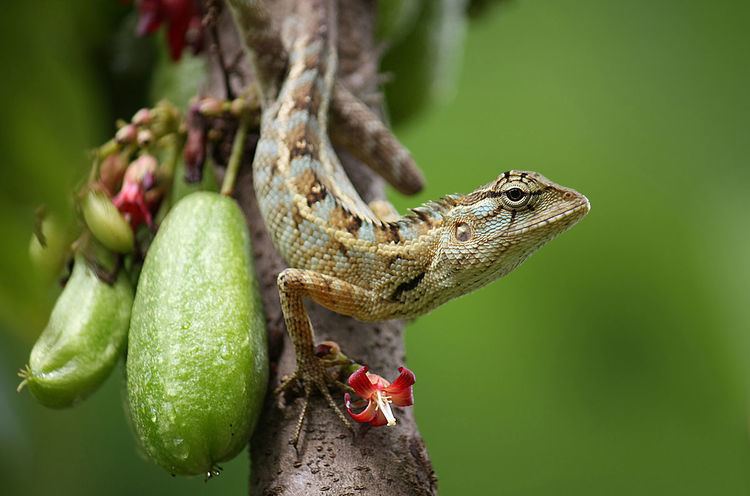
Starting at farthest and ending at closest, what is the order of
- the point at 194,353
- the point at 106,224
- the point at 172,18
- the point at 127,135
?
the point at 172,18
the point at 127,135
the point at 106,224
the point at 194,353

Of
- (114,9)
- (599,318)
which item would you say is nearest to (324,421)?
(114,9)

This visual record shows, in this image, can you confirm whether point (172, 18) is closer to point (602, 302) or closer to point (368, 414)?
point (368, 414)

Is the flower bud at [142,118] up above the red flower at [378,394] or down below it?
above

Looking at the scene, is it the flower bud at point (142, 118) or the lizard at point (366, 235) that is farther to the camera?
the flower bud at point (142, 118)

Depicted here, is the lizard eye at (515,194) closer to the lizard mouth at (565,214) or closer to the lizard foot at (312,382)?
the lizard mouth at (565,214)

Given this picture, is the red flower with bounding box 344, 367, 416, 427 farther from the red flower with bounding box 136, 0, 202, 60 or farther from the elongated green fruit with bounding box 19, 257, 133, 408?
the red flower with bounding box 136, 0, 202, 60

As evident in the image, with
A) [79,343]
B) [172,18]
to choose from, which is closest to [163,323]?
[79,343]

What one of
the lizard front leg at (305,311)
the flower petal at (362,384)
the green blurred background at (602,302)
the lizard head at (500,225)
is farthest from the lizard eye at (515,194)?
the green blurred background at (602,302)
